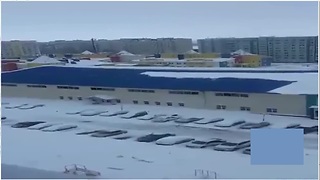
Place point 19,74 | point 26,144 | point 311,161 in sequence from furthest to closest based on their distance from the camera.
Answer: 1. point 19,74
2. point 26,144
3. point 311,161

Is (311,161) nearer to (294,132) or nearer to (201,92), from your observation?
(294,132)

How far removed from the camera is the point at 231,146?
248 centimetres

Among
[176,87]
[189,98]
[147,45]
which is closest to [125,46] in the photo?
[147,45]

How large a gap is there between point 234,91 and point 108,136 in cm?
78

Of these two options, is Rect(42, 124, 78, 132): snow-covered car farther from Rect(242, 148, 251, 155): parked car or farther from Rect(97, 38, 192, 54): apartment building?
Rect(242, 148, 251, 155): parked car

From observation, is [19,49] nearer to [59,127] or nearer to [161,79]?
[59,127]

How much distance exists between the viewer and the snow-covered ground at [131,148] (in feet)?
7.76

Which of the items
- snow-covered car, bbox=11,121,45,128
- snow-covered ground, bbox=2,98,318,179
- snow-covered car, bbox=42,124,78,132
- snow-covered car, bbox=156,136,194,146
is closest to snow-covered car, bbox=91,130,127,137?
snow-covered ground, bbox=2,98,318,179

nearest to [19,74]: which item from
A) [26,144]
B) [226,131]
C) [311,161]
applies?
[26,144]

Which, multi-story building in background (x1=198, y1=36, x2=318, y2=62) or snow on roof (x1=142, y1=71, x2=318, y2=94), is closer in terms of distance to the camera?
snow on roof (x1=142, y1=71, x2=318, y2=94)

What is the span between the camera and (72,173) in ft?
7.96

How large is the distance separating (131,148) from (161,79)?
0.49 m

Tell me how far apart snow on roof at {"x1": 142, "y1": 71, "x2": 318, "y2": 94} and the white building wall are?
4 centimetres

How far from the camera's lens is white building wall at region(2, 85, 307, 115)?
8.32 feet
